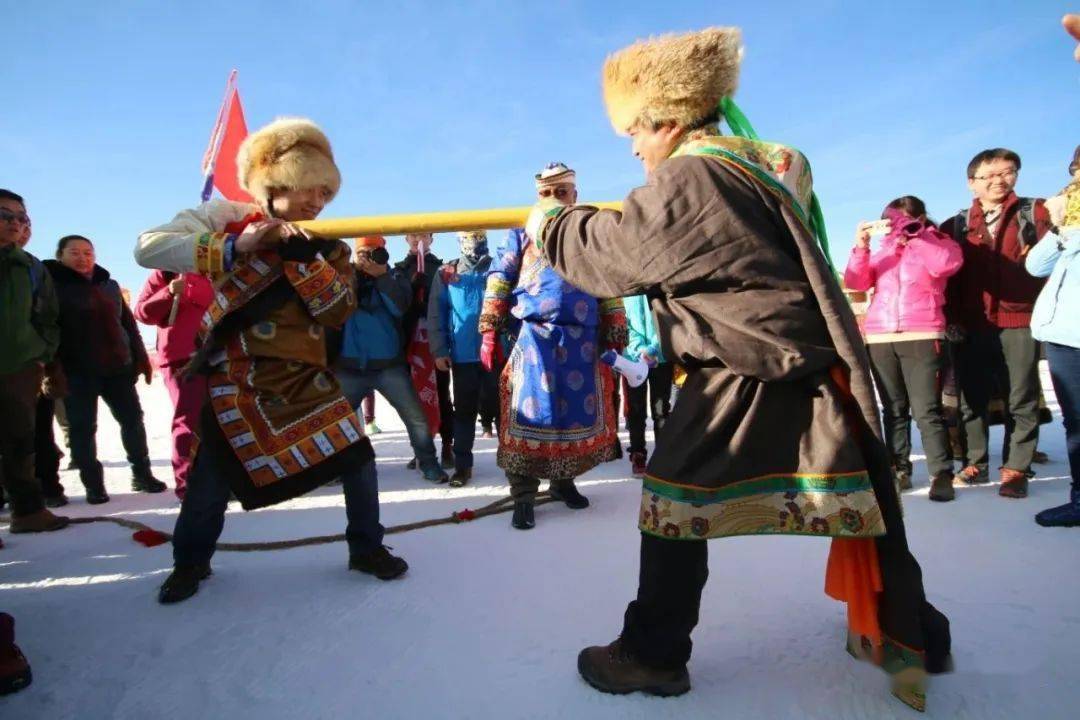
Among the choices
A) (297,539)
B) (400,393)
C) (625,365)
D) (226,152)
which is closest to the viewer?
(297,539)

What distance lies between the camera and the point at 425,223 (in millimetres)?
1951

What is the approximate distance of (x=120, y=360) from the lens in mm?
3939

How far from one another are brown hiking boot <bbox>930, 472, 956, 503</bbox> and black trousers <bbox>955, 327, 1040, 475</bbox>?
36cm

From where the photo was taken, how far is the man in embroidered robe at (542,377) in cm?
305

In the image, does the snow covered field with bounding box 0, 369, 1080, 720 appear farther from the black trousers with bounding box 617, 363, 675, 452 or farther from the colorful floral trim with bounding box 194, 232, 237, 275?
the black trousers with bounding box 617, 363, 675, 452

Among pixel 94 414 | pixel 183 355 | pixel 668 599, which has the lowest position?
pixel 668 599

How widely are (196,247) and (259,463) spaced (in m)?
0.76

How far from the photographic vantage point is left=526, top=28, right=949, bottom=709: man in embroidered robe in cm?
139

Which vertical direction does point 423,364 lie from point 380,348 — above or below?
below

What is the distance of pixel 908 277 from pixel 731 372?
2.65m

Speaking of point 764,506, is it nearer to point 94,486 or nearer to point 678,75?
point 678,75

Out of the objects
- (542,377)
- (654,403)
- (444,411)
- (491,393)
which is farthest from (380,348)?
(654,403)

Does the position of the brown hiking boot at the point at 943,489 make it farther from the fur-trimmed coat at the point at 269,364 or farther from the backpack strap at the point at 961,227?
the fur-trimmed coat at the point at 269,364

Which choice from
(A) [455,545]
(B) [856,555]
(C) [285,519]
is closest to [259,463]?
(A) [455,545]
